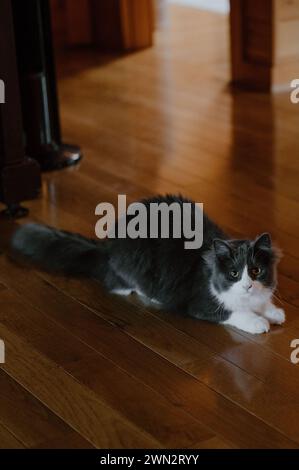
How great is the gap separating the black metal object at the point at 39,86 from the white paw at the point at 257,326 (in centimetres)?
158

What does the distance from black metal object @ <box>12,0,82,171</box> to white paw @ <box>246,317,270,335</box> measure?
158cm

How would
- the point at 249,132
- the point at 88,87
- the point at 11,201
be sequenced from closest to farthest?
the point at 11,201 → the point at 249,132 → the point at 88,87

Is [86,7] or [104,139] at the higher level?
[86,7]

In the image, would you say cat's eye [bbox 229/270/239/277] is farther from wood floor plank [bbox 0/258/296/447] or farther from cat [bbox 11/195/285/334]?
wood floor plank [bbox 0/258/296/447]

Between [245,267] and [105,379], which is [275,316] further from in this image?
[105,379]

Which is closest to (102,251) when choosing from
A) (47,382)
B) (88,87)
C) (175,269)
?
(175,269)

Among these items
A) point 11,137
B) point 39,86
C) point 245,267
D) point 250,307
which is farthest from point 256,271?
point 39,86

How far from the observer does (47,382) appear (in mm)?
2291

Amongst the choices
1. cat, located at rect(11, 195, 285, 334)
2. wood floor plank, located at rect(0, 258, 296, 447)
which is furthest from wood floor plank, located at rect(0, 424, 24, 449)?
cat, located at rect(11, 195, 285, 334)

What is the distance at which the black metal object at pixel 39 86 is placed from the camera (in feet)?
11.5

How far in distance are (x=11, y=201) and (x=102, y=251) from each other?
0.71 meters

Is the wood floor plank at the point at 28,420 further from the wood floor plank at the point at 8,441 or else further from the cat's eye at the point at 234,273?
the cat's eye at the point at 234,273

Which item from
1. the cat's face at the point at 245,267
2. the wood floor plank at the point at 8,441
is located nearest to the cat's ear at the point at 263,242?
the cat's face at the point at 245,267
